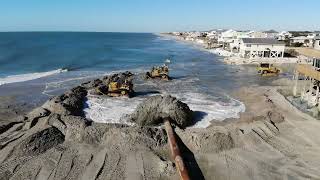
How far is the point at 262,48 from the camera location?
75.5 meters

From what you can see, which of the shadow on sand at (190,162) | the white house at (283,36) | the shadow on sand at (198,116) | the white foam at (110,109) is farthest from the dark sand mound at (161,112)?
the white house at (283,36)

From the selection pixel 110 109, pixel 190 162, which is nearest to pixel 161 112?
pixel 110 109

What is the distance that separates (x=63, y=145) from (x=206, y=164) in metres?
7.15

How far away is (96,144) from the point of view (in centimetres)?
2048

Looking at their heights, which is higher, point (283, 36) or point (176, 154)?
point (176, 154)

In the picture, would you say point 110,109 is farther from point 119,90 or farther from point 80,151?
point 80,151

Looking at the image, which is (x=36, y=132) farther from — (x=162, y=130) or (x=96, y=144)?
(x=162, y=130)

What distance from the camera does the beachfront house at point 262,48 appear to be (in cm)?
7494

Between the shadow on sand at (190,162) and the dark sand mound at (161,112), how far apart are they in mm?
4104

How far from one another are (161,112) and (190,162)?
7.26m

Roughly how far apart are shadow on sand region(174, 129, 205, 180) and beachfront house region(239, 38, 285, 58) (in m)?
58.0

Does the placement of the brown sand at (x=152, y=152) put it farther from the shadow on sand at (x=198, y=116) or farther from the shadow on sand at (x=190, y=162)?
the shadow on sand at (x=198, y=116)

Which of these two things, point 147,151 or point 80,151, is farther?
point 80,151

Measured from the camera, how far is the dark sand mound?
25.4 m
